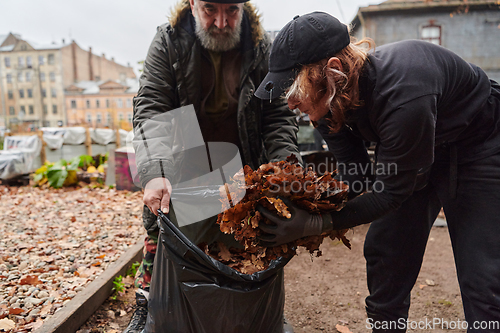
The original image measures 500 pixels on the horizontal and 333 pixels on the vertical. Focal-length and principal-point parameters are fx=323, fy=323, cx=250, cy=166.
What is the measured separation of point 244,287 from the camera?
1.41 m

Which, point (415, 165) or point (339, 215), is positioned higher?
point (415, 165)

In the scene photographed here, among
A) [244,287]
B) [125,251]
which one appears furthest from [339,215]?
[125,251]

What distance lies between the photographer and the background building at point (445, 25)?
1489cm

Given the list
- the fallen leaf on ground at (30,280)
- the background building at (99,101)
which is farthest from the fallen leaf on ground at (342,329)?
the background building at (99,101)

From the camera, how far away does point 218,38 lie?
1991 millimetres

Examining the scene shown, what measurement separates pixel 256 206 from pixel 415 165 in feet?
2.17

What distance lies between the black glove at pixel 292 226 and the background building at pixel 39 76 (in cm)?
4728

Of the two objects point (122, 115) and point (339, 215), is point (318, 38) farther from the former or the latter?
point (122, 115)

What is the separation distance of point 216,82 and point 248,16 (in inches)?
19.5

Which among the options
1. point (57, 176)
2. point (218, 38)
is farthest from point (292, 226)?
point (57, 176)

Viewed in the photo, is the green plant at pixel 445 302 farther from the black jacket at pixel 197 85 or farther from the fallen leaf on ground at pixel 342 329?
the black jacket at pixel 197 85

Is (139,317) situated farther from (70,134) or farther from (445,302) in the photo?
(70,134)

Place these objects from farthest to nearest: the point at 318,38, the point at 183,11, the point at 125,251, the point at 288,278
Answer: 1. the point at 125,251
2. the point at 288,278
3. the point at 183,11
4. the point at 318,38

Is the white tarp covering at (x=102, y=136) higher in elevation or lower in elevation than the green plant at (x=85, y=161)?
higher
